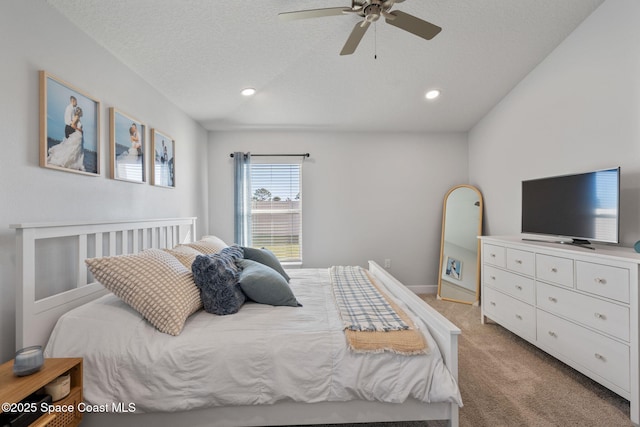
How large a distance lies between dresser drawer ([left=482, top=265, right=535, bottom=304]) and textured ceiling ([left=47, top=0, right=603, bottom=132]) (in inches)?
80.0

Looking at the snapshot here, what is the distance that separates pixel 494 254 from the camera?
9.35ft

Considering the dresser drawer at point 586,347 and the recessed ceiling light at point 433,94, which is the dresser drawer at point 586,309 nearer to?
the dresser drawer at point 586,347

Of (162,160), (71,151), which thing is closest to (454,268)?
(162,160)

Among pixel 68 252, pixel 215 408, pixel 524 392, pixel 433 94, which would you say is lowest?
pixel 524 392

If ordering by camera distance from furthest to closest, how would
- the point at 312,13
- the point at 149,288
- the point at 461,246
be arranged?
the point at 461,246 < the point at 312,13 < the point at 149,288

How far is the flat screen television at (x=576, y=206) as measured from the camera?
2006mm

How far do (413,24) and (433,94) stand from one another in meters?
1.72

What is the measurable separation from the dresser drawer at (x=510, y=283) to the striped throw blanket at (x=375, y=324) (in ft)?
4.44

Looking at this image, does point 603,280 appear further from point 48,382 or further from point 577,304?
point 48,382

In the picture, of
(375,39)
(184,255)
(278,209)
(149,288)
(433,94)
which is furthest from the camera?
(278,209)

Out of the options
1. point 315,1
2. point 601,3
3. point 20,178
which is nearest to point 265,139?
point 315,1

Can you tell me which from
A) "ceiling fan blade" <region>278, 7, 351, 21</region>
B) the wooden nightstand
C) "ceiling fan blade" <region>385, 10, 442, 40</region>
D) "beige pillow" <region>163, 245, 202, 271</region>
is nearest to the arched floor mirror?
"ceiling fan blade" <region>385, 10, 442, 40</region>

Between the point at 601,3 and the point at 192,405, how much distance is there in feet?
13.0

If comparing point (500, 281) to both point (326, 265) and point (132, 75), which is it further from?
point (132, 75)
